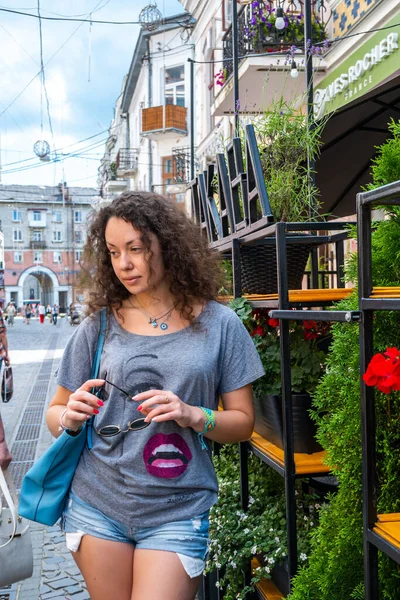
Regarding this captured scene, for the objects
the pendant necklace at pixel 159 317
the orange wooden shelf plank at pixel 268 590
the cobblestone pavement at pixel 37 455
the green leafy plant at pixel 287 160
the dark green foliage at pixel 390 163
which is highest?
the green leafy plant at pixel 287 160

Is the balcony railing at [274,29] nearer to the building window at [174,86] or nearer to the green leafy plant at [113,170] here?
the building window at [174,86]

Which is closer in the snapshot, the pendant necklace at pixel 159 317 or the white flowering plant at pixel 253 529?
the pendant necklace at pixel 159 317

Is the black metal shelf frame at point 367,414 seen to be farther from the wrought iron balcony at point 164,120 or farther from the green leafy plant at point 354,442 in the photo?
the wrought iron balcony at point 164,120

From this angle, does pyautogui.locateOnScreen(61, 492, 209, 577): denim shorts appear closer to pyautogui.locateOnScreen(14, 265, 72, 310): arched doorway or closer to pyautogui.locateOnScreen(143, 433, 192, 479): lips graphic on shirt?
pyautogui.locateOnScreen(143, 433, 192, 479): lips graphic on shirt

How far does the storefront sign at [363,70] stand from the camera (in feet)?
23.1

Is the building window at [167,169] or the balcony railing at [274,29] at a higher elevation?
the building window at [167,169]

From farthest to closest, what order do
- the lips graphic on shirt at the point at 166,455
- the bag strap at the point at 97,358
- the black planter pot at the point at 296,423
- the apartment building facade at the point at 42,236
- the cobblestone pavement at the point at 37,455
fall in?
the apartment building facade at the point at 42,236 < the cobblestone pavement at the point at 37,455 < the black planter pot at the point at 296,423 < the bag strap at the point at 97,358 < the lips graphic on shirt at the point at 166,455

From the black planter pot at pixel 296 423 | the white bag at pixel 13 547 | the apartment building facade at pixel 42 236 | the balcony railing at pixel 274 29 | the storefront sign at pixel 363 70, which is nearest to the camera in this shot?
the white bag at pixel 13 547

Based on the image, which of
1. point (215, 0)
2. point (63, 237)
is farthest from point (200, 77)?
point (63, 237)

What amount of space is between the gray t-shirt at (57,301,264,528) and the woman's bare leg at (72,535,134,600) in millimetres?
79

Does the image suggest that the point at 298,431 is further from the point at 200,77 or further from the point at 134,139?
the point at 134,139

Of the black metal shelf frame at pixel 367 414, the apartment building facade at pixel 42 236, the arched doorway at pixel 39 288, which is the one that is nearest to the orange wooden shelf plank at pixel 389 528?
the black metal shelf frame at pixel 367 414

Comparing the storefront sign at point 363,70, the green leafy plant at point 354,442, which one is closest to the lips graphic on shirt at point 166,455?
the green leafy plant at point 354,442

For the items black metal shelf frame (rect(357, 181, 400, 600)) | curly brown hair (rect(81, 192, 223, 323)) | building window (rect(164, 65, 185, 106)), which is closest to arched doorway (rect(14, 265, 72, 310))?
building window (rect(164, 65, 185, 106))
